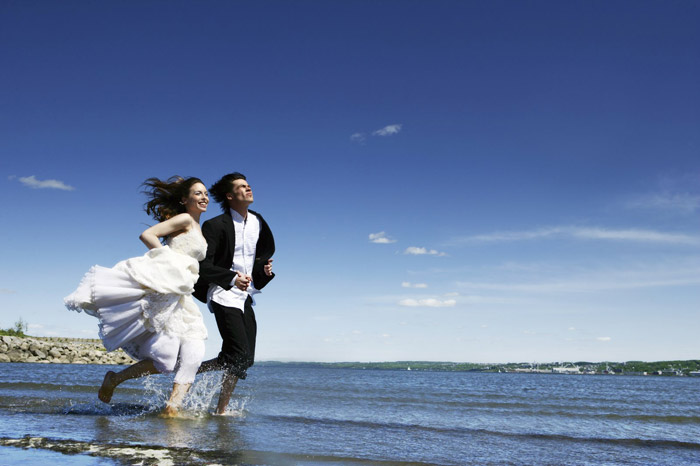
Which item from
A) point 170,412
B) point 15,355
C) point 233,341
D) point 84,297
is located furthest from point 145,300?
point 15,355

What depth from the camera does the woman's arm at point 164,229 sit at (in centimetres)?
473

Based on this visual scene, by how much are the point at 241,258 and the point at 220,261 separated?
0.77 ft

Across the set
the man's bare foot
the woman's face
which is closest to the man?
the woman's face

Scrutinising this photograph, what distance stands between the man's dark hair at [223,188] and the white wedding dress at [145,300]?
2.23ft

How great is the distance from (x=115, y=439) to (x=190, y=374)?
1217 mm

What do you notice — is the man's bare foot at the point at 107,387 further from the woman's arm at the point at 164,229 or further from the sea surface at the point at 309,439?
the woman's arm at the point at 164,229

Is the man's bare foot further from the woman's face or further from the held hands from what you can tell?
the woman's face

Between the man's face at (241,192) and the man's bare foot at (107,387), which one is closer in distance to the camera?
the man's bare foot at (107,387)

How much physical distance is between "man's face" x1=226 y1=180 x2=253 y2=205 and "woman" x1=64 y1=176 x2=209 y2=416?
303 mm

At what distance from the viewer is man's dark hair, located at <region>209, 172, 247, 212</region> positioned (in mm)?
5312

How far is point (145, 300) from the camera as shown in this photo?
15.4 ft

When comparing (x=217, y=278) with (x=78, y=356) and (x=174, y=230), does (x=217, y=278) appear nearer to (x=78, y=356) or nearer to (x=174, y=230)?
(x=174, y=230)

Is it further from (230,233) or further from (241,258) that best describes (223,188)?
(241,258)

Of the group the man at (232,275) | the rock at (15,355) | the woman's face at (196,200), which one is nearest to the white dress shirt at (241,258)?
the man at (232,275)
